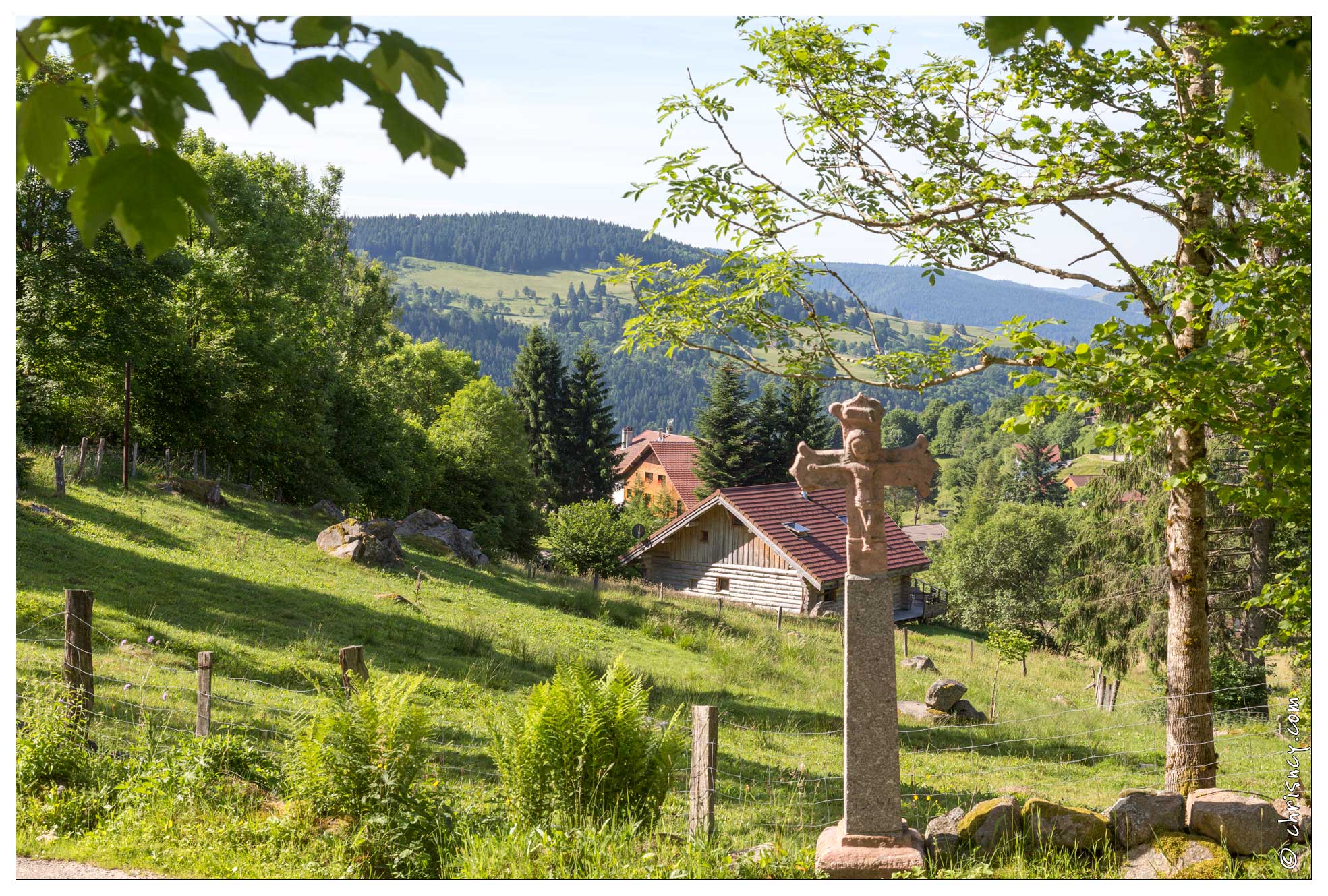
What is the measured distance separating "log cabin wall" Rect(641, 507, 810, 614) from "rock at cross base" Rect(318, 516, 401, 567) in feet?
55.3

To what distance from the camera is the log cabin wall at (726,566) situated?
3362 centimetres

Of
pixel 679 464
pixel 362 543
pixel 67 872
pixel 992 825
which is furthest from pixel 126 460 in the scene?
pixel 679 464

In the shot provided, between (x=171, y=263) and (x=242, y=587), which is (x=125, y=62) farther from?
(x=171, y=263)

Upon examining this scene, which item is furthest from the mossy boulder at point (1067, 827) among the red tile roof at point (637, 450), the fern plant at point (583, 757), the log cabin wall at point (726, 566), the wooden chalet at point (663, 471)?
the red tile roof at point (637, 450)

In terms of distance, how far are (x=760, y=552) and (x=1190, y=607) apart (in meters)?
27.4

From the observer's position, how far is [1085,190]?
23.9 feet

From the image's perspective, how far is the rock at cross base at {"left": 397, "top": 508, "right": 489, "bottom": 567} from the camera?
79.7ft

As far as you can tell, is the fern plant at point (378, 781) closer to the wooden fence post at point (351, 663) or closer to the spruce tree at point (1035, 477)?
A: the wooden fence post at point (351, 663)

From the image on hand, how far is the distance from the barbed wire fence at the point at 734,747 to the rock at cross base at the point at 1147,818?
1737mm

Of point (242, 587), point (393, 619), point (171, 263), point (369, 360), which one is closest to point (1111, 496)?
point (393, 619)

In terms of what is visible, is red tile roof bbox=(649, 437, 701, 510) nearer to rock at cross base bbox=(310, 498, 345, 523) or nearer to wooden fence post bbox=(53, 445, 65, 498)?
rock at cross base bbox=(310, 498, 345, 523)

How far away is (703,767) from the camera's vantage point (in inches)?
243
